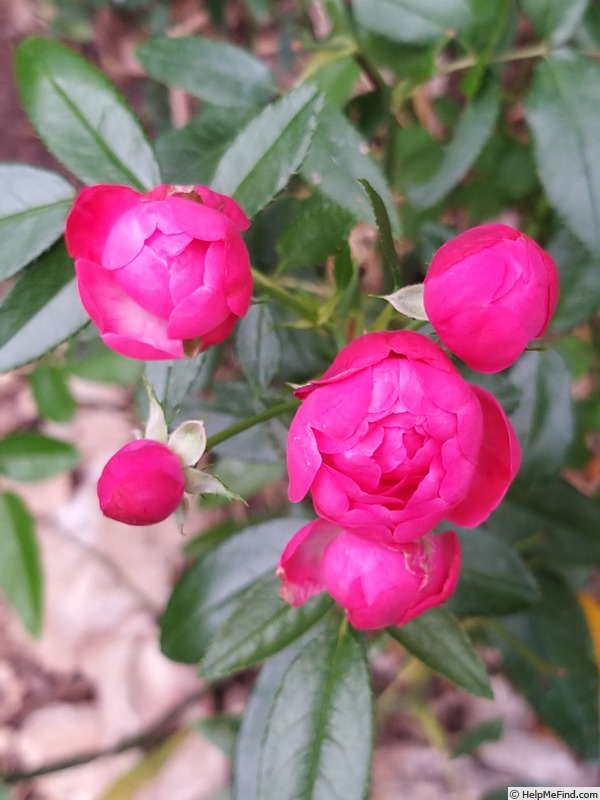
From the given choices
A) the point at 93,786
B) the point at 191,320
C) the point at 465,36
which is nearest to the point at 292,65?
the point at 465,36

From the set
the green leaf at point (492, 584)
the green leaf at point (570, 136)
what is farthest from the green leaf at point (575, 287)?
the green leaf at point (492, 584)

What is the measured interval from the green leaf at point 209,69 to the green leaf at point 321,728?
533 millimetres

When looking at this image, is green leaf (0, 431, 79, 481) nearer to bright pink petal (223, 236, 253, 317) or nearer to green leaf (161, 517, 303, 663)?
green leaf (161, 517, 303, 663)

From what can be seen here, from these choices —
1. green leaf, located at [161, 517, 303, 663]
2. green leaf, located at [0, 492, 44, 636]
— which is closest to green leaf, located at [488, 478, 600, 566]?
green leaf, located at [161, 517, 303, 663]

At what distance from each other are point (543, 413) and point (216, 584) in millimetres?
381

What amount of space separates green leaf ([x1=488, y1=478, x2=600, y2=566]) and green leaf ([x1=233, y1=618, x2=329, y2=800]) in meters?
0.29

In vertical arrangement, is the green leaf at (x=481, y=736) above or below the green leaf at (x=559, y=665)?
below

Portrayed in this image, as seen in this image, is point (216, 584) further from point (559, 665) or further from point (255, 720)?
point (559, 665)

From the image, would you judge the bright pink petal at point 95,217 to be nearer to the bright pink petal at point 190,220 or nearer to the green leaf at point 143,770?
the bright pink petal at point 190,220

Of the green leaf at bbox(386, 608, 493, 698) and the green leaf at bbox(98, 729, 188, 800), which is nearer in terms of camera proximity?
the green leaf at bbox(386, 608, 493, 698)

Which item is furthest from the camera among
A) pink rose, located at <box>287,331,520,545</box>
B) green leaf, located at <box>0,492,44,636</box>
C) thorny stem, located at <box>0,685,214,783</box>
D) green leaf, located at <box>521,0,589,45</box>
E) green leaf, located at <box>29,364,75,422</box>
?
green leaf, located at <box>29,364,75,422</box>

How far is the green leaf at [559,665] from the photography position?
89 cm

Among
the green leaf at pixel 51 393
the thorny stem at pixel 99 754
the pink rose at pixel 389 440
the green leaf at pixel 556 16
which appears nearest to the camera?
the pink rose at pixel 389 440

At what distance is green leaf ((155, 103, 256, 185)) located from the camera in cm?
67
